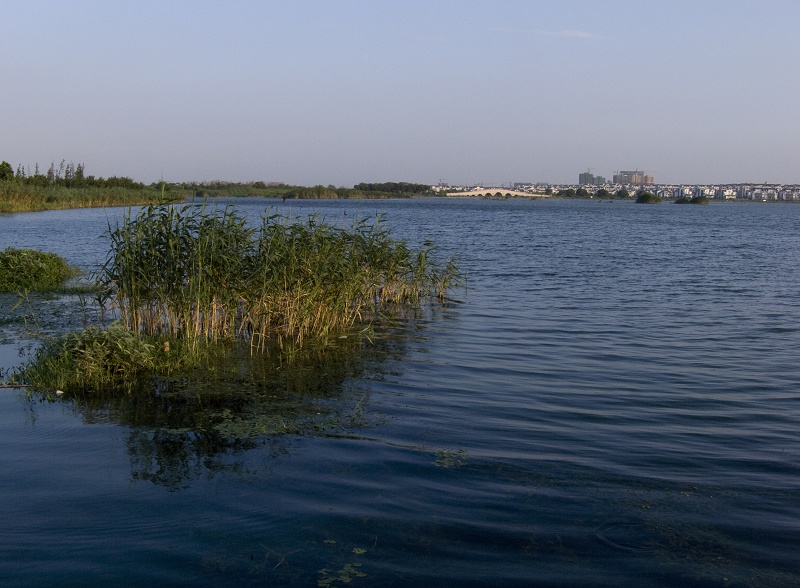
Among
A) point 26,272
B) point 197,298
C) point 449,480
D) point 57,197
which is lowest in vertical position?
point 449,480

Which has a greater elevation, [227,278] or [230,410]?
[227,278]

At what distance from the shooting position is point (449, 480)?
7109mm

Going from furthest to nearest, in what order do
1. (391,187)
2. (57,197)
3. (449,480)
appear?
(391,187) < (57,197) < (449,480)

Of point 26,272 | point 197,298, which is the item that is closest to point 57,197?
point 26,272

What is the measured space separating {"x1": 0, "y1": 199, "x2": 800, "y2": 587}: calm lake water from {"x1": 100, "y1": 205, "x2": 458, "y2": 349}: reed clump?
140 centimetres

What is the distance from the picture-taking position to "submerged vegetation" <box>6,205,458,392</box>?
32.1 ft

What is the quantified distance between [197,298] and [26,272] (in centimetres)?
893

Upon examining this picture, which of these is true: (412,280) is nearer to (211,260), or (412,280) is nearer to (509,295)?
(509,295)

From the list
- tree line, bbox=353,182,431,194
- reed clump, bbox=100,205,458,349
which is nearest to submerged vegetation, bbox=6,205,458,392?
reed clump, bbox=100,205,458,349

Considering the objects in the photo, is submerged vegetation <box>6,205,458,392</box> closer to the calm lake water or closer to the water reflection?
the water reflection

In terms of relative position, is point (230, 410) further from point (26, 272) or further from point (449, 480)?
point (26, 272)

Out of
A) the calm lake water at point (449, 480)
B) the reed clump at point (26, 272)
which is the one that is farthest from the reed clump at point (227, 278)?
the reed clump at point (26, 272)

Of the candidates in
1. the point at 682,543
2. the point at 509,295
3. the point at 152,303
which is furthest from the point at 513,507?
the point at 509,295

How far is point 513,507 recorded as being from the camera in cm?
652
